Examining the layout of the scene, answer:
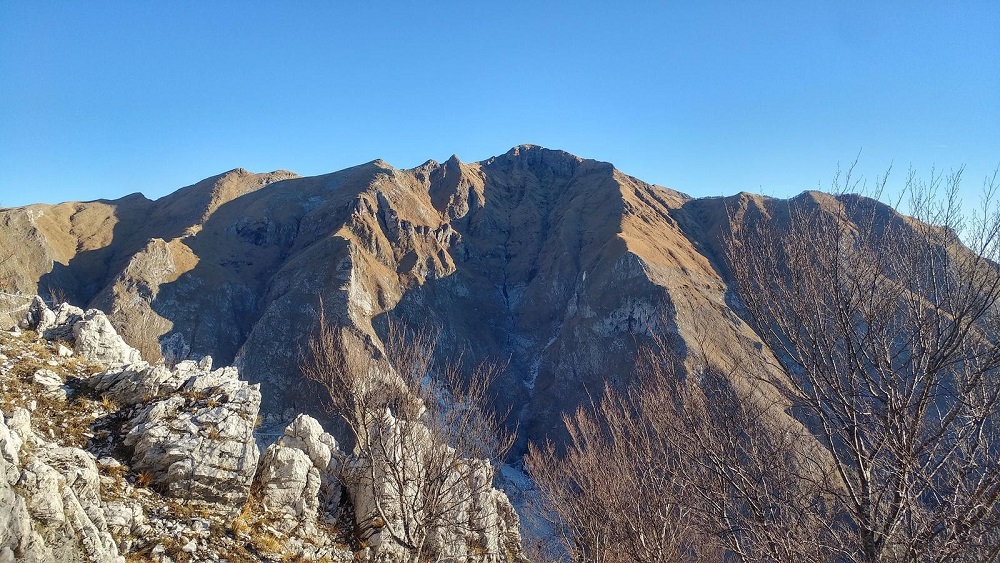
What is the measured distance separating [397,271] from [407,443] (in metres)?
86.4

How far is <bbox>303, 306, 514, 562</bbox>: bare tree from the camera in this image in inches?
484

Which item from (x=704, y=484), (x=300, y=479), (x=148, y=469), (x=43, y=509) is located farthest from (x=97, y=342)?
(x=704, y=484)

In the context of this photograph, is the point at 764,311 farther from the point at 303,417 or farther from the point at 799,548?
the point at 303,417

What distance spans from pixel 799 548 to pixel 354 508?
11.7 m

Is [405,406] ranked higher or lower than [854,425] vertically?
lower

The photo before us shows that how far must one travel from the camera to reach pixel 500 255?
125 meters

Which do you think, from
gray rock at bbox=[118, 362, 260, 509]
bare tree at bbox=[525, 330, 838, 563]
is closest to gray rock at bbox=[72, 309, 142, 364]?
gray rock at bbox=[118, 362, 260, 509]

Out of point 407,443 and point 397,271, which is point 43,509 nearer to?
point 407,443

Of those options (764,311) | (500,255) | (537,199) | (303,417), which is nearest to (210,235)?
(500,255)

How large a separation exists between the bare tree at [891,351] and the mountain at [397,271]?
1736 inches

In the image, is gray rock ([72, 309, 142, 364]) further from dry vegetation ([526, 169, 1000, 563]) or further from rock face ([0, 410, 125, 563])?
dry vegetation ([526, 169, 1000, 563])

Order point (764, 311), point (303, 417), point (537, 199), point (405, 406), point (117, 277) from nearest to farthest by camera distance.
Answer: point (764, 311) < point (405, 406) < point (303, 417) < point (117, 277) < point (537, 199)

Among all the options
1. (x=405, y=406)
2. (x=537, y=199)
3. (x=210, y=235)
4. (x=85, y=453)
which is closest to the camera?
(x=85, y=453)

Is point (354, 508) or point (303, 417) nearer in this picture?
point (354, 508)
